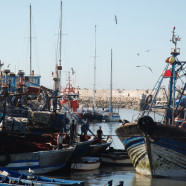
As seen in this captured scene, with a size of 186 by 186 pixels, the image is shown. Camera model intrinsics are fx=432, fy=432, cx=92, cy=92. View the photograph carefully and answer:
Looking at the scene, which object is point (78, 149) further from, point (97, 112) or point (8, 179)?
point (97, 112)

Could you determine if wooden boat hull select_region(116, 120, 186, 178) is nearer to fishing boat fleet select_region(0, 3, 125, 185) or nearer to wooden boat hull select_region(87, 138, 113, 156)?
fishing boat fleet select_region(0, 3, 125, 185)

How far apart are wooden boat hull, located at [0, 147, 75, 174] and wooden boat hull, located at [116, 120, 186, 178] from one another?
3.64 m

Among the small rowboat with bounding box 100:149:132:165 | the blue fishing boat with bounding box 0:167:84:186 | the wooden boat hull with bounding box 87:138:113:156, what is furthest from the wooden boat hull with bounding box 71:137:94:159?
the blue fishing boat with bounding box 0:167:84:186

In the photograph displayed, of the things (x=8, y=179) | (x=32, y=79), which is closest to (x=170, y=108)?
(x=8, y=179)

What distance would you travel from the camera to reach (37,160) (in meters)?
22.4

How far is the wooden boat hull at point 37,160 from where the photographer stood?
22109 mm

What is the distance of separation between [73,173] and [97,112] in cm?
5296

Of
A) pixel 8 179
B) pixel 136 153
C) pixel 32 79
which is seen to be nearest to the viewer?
pixel 8 179

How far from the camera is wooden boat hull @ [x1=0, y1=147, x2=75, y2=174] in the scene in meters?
22.1

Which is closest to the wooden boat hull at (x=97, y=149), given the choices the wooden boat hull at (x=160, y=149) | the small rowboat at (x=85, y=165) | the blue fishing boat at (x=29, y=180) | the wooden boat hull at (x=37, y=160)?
the small rowboat at (x=85, y=165)

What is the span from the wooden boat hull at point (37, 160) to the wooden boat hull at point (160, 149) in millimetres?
3643

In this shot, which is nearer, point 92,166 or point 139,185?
point 139,185

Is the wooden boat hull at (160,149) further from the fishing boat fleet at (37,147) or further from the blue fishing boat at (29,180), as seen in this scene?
the blue fishing boat at (29,180)

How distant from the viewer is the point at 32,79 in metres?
48.0
